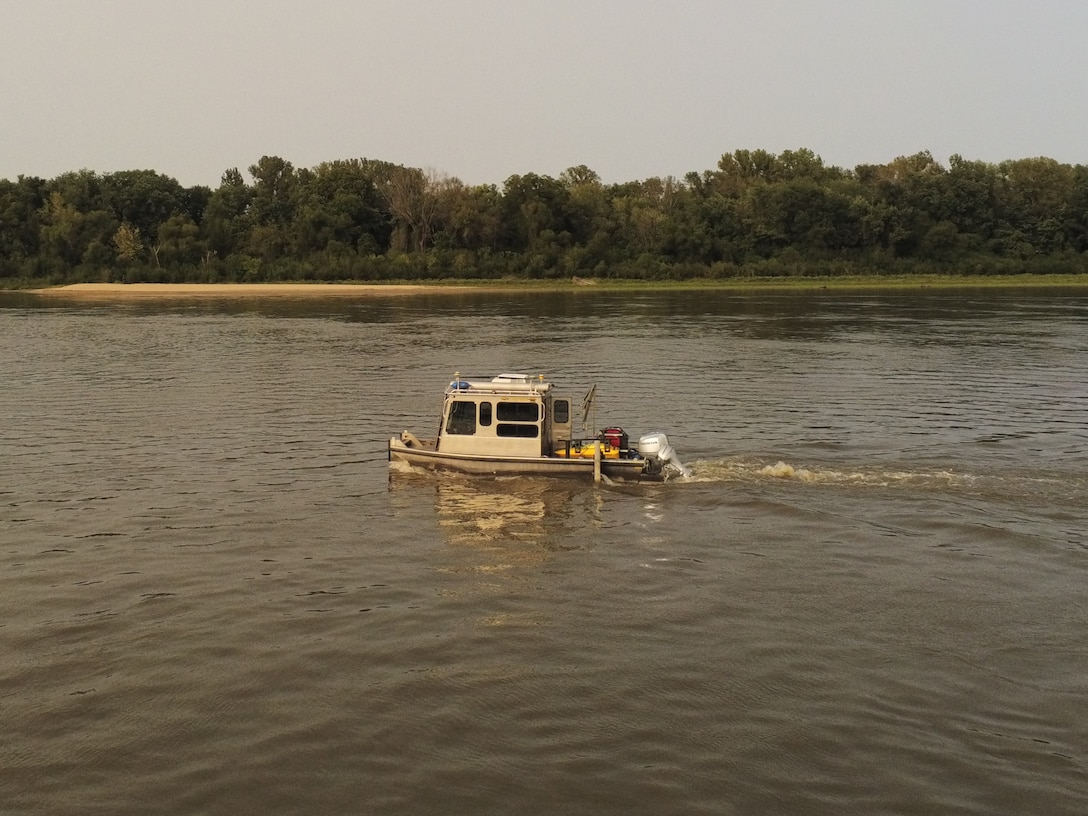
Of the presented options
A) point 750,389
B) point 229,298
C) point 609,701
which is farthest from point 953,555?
point 229,298

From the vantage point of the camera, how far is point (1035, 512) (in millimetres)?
25766

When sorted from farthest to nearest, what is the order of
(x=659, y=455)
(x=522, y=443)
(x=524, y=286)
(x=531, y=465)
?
1. (x=524, y=286)
2. (x=659, y=455)
3. (x=522, y=443)
4. (x=531, y=465)

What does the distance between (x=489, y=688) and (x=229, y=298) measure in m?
117

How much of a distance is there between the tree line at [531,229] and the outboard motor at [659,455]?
11607 cm

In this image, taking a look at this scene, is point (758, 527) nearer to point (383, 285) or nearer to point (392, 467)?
point (392, 467)

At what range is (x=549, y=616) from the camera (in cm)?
1927

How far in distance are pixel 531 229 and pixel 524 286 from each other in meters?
14.6

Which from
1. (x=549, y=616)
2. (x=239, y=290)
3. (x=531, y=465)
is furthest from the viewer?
(x=239, y=290)

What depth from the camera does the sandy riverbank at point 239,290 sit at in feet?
425

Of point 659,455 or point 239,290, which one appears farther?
point 239,290

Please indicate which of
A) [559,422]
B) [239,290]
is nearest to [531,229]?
[239,290]

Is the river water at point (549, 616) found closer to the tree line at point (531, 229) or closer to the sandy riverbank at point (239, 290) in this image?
the sandy riverbank at point (239, 290)

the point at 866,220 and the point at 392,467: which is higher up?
the point at 866,220

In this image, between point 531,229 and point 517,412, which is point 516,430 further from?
point 531,229
